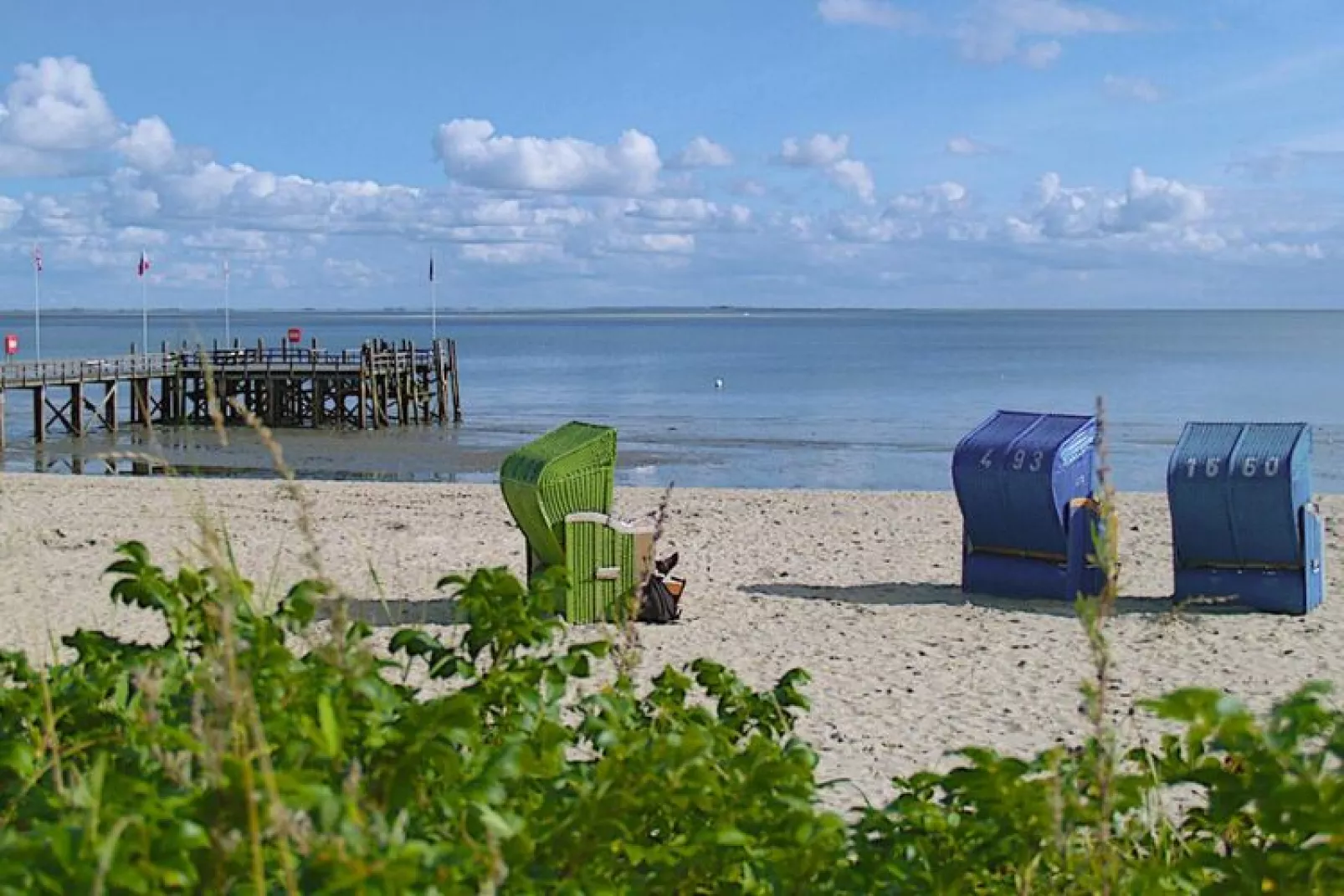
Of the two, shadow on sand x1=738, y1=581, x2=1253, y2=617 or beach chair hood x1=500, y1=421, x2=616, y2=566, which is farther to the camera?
shadow on sand x1=738, y1=581, x2=1253, y2=617

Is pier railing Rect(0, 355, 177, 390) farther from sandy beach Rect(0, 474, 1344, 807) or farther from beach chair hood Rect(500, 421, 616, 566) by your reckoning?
beach chair hood Rect(500, 421, 616, 566)

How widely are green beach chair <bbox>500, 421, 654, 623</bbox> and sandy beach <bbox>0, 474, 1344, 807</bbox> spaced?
51 cm

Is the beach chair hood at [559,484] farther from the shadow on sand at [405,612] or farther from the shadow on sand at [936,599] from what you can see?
the shadow on sand at [936,599]

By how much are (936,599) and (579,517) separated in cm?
329

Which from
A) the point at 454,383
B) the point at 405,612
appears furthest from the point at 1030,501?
the point at 454,383

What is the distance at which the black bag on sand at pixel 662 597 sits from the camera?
1095cm

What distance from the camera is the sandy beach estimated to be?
328 inches

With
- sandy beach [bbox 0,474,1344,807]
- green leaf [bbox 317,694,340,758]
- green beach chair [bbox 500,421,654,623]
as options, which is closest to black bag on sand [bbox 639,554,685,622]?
sandy beach [bbox 0,474,1344,807]

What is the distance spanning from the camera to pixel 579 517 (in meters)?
10.4

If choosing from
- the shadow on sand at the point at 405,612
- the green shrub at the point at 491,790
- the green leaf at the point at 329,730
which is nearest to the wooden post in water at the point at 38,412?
the shadow on sand at the point at 405,612

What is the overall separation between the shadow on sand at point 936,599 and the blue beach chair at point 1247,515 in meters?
0.22

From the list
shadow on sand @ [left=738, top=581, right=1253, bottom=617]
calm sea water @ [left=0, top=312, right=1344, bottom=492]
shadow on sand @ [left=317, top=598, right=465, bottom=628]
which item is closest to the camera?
shadow on sand @ [left=317, top=598, right=465, bottom=628]

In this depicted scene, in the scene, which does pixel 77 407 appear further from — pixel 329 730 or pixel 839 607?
pixel 329 730

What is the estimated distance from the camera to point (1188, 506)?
35.6 ft
